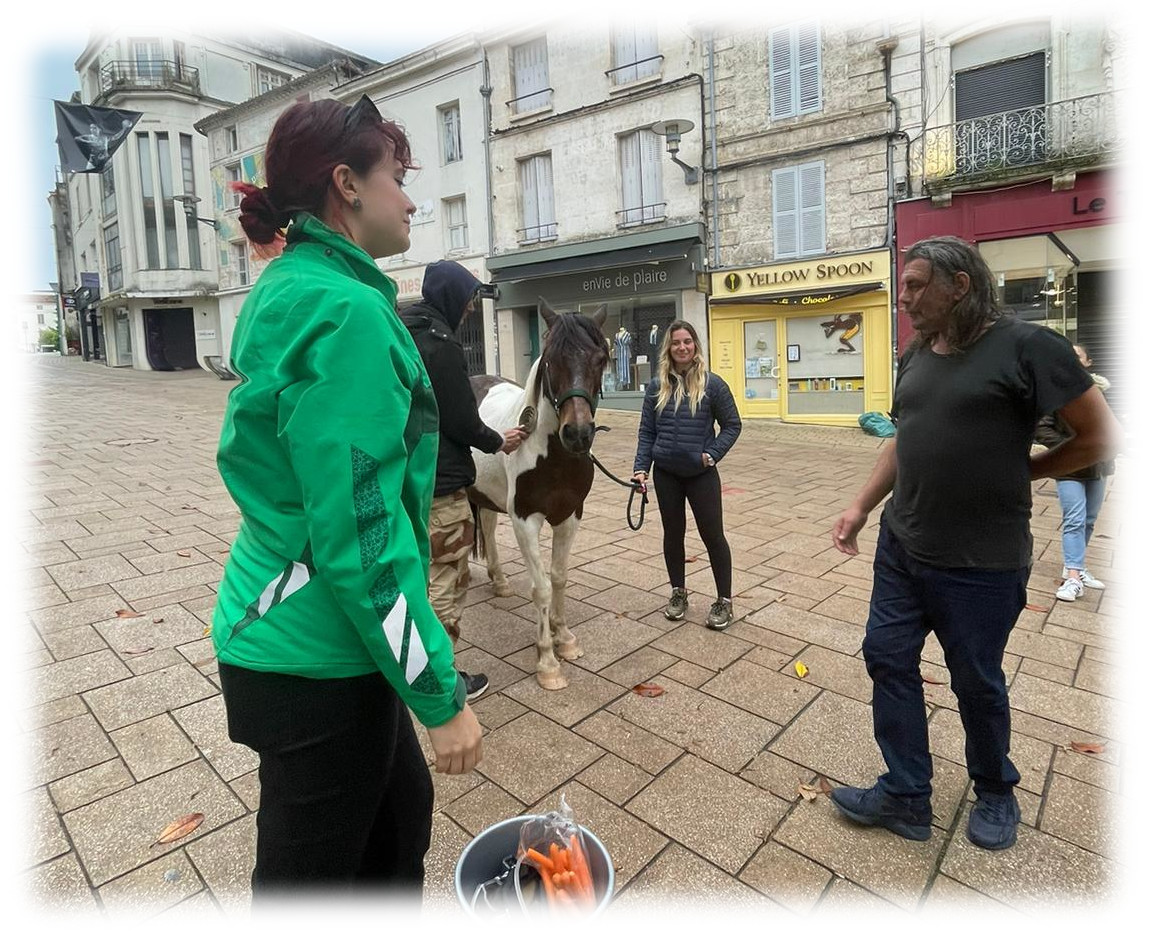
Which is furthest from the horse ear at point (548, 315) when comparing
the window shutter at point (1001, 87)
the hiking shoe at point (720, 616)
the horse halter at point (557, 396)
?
the window shutter at point (1001, 87)

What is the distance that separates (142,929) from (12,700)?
193 centimetres

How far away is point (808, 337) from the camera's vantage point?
15.4m

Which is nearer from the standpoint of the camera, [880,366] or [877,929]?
[877,929]

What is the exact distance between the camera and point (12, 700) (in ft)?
10.7

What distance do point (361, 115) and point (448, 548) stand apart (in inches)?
86.6

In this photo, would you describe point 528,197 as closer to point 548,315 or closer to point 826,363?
point 826,363

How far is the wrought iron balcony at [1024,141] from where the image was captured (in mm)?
12102

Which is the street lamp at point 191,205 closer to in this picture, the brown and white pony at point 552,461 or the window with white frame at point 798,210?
the window with white frame at point 798,210

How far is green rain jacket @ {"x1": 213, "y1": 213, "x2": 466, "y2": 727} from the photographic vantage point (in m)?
1.15

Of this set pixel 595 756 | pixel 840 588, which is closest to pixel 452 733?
pixel 595 756

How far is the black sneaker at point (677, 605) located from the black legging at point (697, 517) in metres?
0.05

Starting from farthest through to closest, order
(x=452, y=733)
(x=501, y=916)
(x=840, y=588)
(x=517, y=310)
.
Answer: (x=517, y=310)
(x=840, y=588)
(x=501, y=916)
(x=452, y=733)

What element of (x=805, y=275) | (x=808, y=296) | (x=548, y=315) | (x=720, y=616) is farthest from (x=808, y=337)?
(x=548, y=315)

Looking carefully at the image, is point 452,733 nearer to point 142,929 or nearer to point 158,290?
point 142,929
